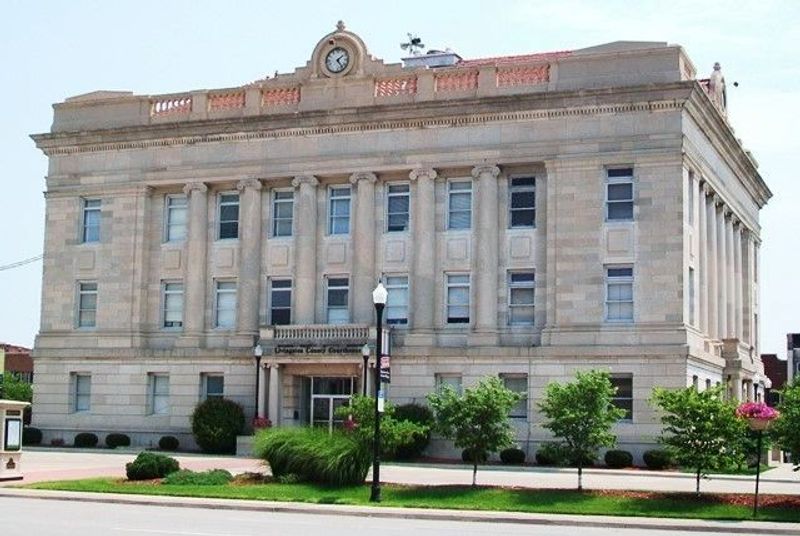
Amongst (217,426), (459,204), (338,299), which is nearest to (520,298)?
(459,204)

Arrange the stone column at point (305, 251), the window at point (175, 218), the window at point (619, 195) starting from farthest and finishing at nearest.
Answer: the window at point (175, 218), the stone column at point (305, 251), the window at point (619, 195)

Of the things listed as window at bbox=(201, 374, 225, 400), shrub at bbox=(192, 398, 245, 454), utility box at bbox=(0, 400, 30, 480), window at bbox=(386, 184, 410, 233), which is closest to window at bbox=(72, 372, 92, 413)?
window at bbox=(201, 374, 225, 400)

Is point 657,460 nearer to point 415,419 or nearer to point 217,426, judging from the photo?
point 415,419

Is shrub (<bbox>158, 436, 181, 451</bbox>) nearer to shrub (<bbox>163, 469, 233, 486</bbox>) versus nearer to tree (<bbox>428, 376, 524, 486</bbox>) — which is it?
shrub (<bbox>163, 469, 233, 486</bbox>)

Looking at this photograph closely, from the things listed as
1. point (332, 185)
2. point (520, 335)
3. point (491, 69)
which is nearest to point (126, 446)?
point (332, 185)

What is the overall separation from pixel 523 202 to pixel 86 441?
71.6 feet

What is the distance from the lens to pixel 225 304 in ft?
181

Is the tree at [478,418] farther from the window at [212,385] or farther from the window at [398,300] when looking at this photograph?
the window at [212,385]

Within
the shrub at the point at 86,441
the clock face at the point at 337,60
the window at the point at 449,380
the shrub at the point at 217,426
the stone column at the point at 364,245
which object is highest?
the clock face at the point at 337,60

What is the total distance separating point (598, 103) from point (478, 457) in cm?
1952

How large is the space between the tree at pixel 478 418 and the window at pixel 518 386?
15.4 meters

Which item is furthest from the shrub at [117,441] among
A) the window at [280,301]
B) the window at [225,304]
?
the window at [280,301]

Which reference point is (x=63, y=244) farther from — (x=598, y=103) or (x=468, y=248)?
(x=598, y=103)

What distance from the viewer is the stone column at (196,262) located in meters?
54.6
